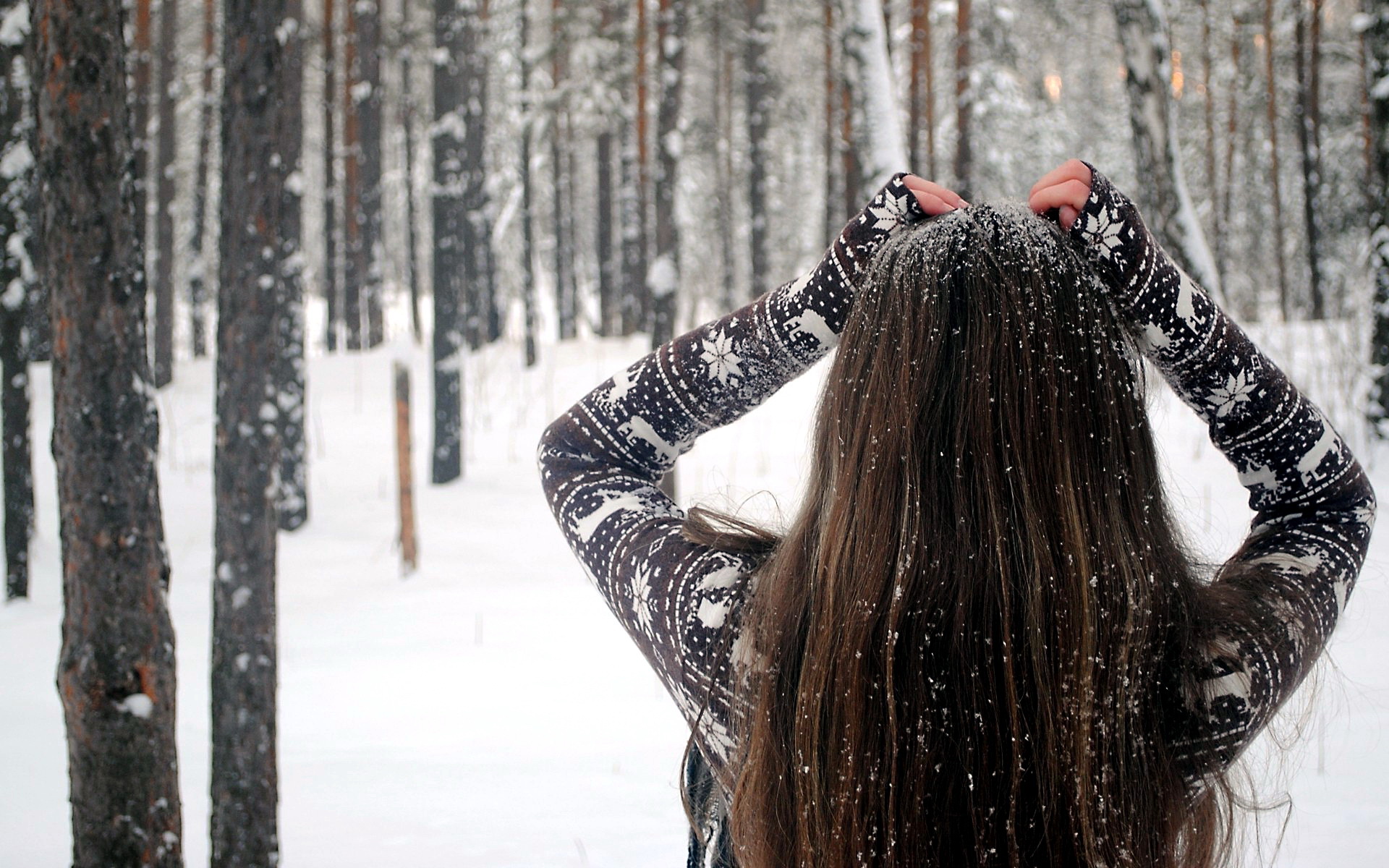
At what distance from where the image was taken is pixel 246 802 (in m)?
3.31

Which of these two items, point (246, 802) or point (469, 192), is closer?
point (246, 802)

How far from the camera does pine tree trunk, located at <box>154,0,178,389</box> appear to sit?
1559 centimetres

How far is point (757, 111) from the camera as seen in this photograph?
611 inches

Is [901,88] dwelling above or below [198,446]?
above

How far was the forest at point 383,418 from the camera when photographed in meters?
2.92

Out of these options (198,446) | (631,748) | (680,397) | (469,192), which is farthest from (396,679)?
(469,192)

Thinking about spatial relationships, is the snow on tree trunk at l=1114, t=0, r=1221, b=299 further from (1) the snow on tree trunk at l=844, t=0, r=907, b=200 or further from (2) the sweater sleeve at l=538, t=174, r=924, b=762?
(2) the sweater sleeve at l=538, t=174, r=924, b=762

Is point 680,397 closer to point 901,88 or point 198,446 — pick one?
point 198,446

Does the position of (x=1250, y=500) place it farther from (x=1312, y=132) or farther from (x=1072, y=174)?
(x=1312, y=132)

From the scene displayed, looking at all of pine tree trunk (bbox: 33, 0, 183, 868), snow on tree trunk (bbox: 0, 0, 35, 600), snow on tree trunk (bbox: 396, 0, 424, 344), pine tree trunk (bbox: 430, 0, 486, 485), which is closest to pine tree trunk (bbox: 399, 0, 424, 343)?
snow on tree trunk (bbox: 396, 0, 424, 344)

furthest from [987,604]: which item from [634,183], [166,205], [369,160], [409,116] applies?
[409,116]

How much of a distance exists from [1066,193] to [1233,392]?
0.34 m

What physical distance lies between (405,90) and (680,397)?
19746 millimetres

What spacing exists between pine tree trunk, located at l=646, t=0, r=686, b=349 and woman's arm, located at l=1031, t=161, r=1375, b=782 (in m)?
8.48
